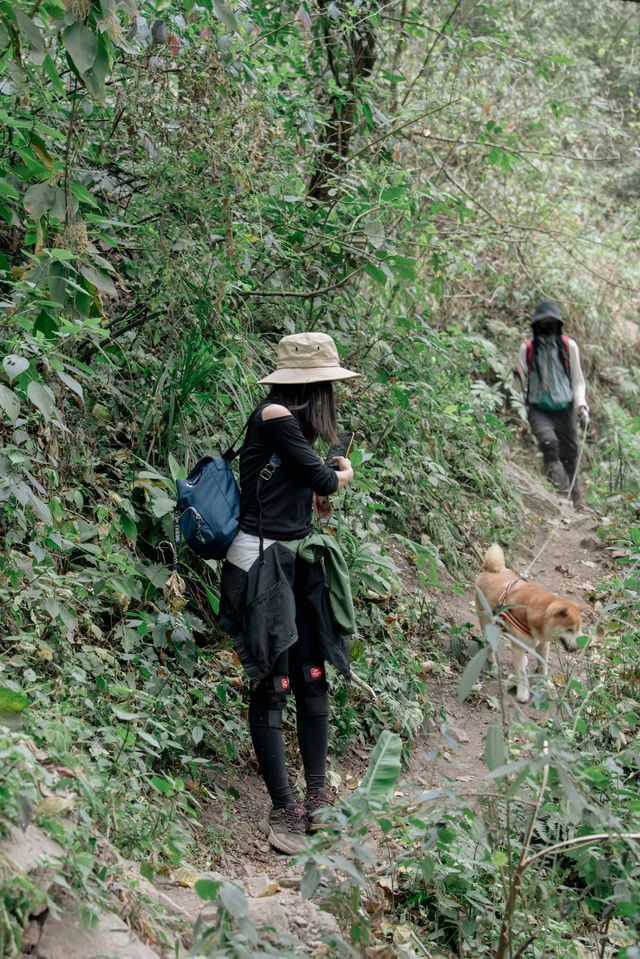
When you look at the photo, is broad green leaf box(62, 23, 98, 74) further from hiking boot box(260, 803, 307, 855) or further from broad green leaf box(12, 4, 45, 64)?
hiking boot box(260, 803, 307, 855)

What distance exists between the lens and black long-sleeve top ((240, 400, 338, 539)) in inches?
173

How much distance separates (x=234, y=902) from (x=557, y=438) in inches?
321

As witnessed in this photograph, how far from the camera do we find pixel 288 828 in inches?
175

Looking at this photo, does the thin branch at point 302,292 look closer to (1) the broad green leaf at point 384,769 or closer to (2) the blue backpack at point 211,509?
(2) the blue backpack at point 211,509

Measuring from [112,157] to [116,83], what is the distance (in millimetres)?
560

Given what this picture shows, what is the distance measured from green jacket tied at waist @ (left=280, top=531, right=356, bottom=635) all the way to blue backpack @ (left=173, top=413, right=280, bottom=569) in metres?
0.32

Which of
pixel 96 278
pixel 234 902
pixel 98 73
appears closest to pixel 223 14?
pixel 98 73

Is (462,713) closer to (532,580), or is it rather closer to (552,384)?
(532,580)

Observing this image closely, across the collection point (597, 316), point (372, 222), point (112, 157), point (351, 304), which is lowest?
point (597, 316)

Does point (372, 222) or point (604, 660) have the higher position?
point (372, 222)

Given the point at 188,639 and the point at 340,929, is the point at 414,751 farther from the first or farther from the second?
the point at 340,929

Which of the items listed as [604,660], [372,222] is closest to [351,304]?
[372,222]

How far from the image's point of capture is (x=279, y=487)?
14.8 ft

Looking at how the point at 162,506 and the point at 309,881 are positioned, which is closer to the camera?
the point at 309,881
